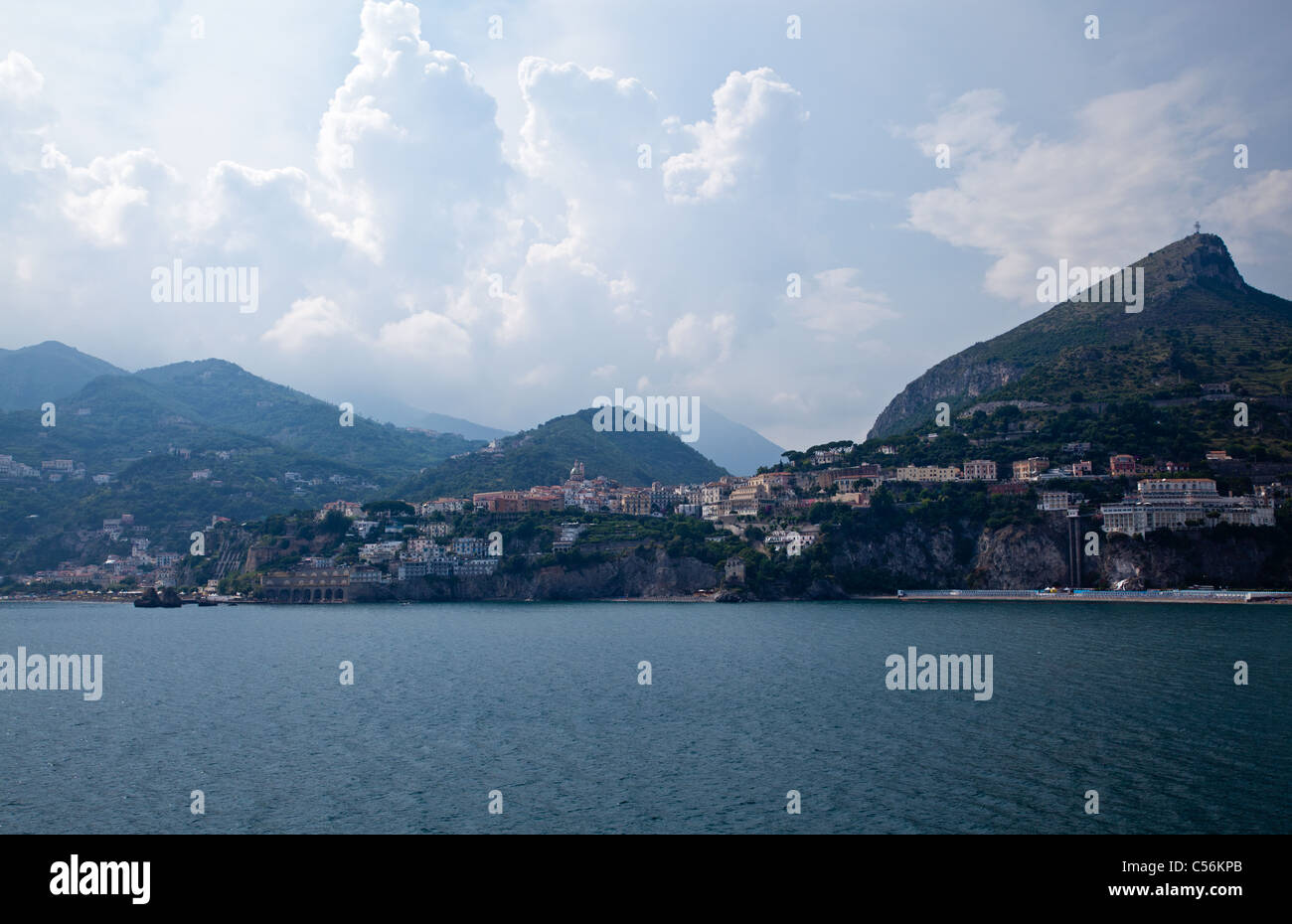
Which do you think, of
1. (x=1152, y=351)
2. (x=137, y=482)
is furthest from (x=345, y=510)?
(x=1152, y=351)

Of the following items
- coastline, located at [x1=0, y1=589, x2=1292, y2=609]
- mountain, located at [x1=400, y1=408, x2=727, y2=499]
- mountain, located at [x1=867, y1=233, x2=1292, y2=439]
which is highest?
mountain, located at [x1=867, y1=233, x2=1292, y2=439]

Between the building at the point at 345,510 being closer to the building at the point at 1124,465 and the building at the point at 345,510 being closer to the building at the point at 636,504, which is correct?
the building at the point at 636,504

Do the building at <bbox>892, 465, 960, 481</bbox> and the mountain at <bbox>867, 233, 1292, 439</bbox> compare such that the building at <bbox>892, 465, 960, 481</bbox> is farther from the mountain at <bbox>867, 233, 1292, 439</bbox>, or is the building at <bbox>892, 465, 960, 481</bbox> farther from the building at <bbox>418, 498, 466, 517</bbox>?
the building at <bbox>418, 498, 466, 517</bbox>

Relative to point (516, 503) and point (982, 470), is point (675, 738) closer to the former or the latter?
point (982, 470)

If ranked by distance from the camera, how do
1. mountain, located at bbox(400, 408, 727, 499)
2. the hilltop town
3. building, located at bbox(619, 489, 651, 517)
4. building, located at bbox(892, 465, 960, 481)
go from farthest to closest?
mountain, located at bbox(400, 408, 727, 499) < building, located at bbox(619, 489, 651, 517) < building, located at bbox(892, 465, 960, 481) < the hilltop town

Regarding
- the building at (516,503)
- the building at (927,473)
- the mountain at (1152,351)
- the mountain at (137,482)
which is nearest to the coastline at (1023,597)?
the building at (927,473)

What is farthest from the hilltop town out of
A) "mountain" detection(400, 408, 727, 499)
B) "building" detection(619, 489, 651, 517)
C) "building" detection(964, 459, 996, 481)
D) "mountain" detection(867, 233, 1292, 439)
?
"mountain" detection(400, 408, 727, 499)
